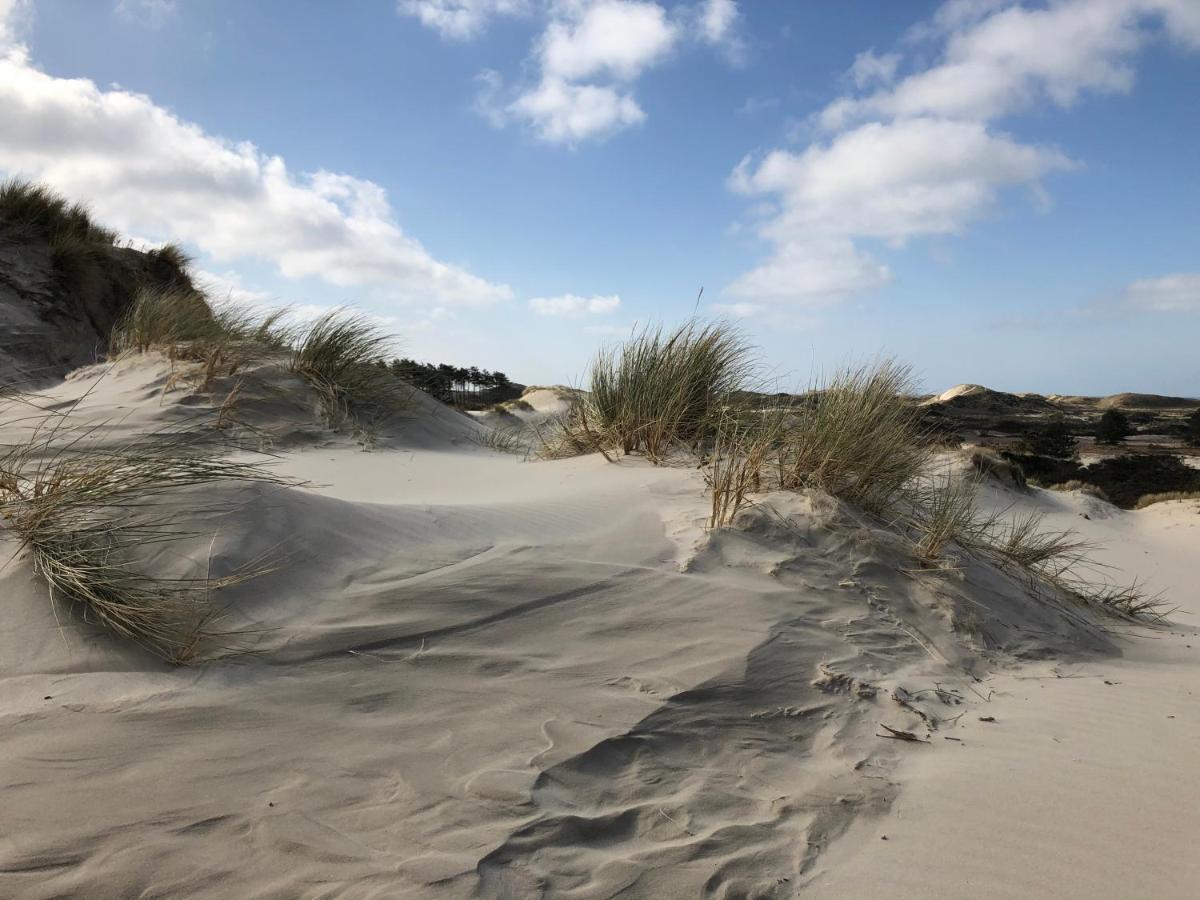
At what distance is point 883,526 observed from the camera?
4.01 meters

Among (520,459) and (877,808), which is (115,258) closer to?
(520,459)

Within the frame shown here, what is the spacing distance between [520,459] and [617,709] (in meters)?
4.37

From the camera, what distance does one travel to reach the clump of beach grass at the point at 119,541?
2104 millimetres

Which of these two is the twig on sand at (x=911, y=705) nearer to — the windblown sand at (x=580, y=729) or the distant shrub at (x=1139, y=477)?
the windblown sand at (x=580, y=729)

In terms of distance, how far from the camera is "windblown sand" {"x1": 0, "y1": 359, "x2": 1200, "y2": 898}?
163 centimetres

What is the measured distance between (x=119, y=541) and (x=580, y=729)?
1.55 meters

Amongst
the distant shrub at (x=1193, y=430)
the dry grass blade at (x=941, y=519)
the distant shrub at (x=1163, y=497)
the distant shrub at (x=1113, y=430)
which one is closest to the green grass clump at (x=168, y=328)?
the dry grass blade at (x=941, y=519)

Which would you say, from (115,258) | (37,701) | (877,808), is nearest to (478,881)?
(877,808)

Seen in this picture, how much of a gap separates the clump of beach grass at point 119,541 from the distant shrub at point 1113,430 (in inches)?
849

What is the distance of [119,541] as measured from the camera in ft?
7.63

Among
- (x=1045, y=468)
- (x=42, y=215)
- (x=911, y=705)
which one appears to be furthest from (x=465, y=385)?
(x=911, y=705)

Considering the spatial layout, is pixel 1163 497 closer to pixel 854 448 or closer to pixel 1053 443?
pixel 1053 443

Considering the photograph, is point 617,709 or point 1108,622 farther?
point 1108,622

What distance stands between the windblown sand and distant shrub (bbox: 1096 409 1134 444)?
1857cm
